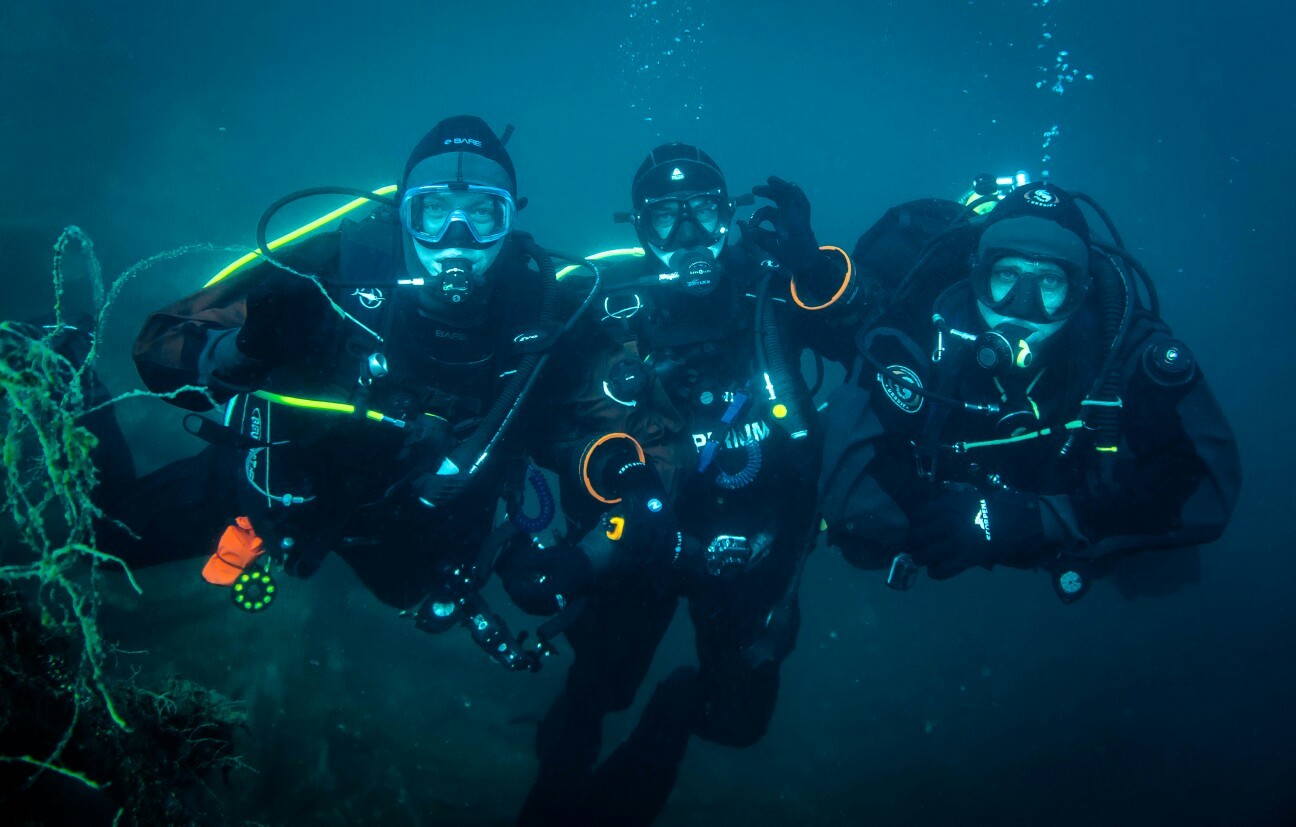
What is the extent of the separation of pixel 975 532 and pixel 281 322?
12.9 ft

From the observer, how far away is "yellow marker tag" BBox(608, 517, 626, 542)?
13.5ft

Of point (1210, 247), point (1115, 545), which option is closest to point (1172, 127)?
point (1210, 247)

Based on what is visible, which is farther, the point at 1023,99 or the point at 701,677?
the point at 1023,99

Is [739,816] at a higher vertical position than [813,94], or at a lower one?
lower

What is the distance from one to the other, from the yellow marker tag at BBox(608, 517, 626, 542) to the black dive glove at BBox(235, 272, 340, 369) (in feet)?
6.87

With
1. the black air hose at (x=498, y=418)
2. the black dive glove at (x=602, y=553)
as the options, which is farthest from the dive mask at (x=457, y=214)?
the black dive glove at (x=602, y=553)

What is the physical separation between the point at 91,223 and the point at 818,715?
18.8 m

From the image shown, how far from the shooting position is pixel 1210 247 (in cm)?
4556

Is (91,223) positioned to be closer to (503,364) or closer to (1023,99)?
(503,364)

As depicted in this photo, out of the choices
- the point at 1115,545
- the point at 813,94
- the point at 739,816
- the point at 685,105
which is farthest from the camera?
the point at 685,105

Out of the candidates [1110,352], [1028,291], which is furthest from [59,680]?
[1110,352]

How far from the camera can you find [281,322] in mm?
2922

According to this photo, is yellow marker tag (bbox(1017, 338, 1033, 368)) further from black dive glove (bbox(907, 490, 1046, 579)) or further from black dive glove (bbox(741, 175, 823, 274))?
black dive glove (bbox(741, 175, 823, 274))

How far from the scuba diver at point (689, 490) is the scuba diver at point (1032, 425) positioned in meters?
0.63
